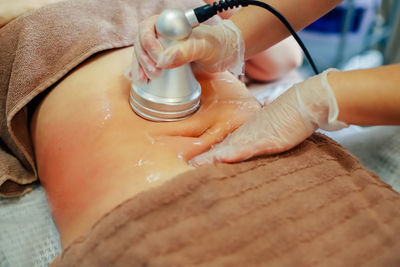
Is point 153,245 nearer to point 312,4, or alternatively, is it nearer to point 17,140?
point 17,140

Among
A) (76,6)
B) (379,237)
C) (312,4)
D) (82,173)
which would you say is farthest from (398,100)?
(76,6)

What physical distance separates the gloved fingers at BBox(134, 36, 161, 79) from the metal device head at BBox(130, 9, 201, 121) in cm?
1

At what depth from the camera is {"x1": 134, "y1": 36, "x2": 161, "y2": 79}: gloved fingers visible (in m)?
0.69

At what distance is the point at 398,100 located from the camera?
575mm

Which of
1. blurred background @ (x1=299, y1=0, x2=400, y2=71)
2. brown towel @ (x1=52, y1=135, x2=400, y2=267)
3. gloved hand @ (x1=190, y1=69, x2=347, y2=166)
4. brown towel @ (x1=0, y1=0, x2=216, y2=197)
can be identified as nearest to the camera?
brown towel @ (x1=52, y1=135, x2=400, y2=267)

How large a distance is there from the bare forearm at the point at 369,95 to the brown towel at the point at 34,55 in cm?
52

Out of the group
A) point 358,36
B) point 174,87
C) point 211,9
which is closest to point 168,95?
point 174,87

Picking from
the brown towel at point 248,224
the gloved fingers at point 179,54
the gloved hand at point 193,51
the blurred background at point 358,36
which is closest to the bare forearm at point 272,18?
the gloved hand at point 193,51

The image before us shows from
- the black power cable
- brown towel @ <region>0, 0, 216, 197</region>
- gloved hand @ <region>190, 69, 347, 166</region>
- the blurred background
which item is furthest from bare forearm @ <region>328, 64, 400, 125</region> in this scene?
the blurred background

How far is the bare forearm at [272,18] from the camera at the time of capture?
2.80 feet

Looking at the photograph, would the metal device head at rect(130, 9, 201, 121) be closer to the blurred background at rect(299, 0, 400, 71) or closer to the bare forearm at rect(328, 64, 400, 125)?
the bare forearm at rect(328, 64, 400, 125)

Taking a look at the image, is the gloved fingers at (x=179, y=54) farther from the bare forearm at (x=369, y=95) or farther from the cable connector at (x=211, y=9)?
the bare forearm at (x=369, y=95)

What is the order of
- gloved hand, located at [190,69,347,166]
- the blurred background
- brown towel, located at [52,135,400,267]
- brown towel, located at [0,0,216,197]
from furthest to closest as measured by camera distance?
the blurred background
brown towel, located at [0,0,216,197]
gloved hand, located at [190,69,347,166]
brown towel, located at [52,135,400,267]

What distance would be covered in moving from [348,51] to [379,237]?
2.09 m
